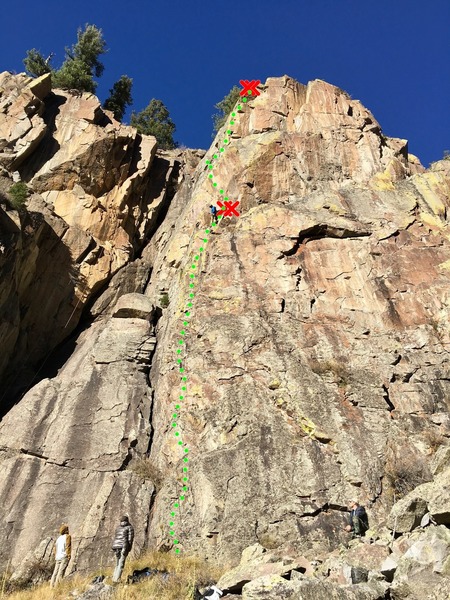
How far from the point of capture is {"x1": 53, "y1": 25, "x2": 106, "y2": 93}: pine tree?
119 ft

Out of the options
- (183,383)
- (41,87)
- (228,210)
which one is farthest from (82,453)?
(41,87)

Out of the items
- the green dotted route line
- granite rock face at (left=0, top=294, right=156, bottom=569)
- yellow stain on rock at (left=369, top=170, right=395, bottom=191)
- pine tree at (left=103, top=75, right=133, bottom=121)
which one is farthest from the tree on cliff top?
granite rock face at (left=0, top=294, right=156, bottom=569)

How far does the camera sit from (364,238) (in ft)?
69.1

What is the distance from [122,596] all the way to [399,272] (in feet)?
49.8

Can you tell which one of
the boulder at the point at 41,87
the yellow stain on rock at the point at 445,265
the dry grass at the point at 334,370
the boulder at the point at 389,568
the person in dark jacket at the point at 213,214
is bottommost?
the boulder at the point at 389,568

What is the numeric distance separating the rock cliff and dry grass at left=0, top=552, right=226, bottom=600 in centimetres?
64

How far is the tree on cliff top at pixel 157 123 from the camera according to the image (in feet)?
143

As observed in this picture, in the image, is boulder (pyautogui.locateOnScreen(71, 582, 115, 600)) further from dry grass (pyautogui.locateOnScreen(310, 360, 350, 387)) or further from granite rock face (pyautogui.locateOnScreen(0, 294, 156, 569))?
dry grass (pyautogui.locateOnScreen(310, 360, 350, 387))

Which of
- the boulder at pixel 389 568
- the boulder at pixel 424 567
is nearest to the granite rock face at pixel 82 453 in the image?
the boulder at pixel 389 568

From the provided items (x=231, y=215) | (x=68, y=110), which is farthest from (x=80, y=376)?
(x=68, y=110)

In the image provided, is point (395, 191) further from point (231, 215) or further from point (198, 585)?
point (198, 585)

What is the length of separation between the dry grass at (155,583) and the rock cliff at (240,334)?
0.64 meters

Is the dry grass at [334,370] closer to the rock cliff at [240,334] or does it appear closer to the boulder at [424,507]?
the rock cliff at [240,334]

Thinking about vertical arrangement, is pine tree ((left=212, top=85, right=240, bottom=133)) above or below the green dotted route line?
above
